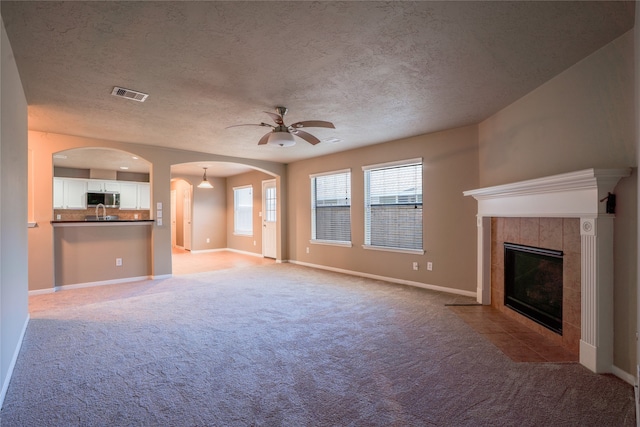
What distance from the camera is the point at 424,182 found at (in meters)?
4.94

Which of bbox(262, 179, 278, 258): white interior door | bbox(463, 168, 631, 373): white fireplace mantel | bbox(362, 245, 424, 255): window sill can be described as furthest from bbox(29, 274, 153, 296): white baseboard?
bbox(463, 168, 631, 373): white fireplace mantel

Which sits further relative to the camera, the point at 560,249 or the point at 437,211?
the point at 437,211

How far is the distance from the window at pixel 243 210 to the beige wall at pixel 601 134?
23.9ft

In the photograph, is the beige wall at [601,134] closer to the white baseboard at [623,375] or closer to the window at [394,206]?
the white baseboard at [623,375]

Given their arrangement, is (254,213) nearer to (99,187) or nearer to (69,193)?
(99,187)

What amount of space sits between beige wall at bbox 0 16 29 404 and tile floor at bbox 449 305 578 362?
3792 mm

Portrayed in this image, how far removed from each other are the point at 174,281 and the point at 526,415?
5.26 metres

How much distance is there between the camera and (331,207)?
651 centimetres

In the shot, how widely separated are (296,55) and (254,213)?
6750 millimetres

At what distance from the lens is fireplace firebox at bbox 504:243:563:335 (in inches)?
115

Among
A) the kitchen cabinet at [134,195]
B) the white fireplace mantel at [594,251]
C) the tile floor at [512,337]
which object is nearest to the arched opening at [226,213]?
the kitchen cabinet at [134,195]

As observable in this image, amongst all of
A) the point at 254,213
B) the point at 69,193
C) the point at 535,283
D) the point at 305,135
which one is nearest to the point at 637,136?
the point at 535,283

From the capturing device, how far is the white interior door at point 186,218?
32.2ft

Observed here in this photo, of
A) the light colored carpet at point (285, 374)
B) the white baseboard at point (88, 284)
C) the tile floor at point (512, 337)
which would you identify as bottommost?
the tile floor at point (512, 337)
